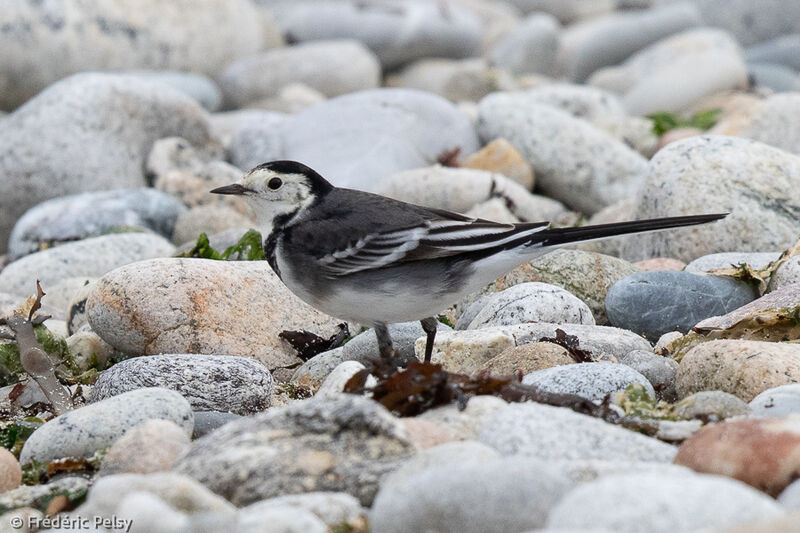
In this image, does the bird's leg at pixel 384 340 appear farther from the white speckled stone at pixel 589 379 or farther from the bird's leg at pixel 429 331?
the white speckled stone at pixel 589 379

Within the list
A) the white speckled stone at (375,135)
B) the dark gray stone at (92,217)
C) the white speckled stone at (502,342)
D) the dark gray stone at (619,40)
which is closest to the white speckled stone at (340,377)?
the white speckled stone at (502,342)

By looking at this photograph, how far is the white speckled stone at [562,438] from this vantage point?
397 centimetres

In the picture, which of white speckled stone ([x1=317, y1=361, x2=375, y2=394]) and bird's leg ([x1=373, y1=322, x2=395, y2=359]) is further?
bird's leg ([x1=373, y1=322, x2=395, y2=359])

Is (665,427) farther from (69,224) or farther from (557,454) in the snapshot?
(69,224)

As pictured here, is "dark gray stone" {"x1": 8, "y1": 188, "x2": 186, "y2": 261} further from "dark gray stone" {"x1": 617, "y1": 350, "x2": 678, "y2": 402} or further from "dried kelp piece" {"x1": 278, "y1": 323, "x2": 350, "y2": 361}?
"dark gray stone" {"x1": 617, "y1": 350, "x2": 678, "y2": 402}

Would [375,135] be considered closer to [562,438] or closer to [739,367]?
[739,367]

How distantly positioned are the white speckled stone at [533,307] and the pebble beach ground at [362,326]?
0.02 meters

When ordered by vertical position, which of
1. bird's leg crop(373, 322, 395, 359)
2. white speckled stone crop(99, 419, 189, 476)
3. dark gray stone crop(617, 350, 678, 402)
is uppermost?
white speckled stone crop(99, 419, 189, 476)

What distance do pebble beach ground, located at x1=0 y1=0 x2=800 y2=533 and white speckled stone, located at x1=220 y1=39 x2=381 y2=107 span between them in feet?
0.12

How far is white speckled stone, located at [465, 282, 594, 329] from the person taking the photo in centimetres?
631

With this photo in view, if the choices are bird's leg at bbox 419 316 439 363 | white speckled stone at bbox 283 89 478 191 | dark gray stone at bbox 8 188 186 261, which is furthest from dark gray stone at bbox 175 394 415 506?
white speckled stone at bbox 283 89 478 191

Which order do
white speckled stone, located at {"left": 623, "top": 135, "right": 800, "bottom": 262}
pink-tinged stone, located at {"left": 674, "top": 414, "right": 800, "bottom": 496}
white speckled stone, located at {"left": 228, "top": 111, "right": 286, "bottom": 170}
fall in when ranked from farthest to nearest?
white speckled stone, located at {"left": 228, "top": 111, "right": 286, "bottom": 170}
white speckled stone, located at {"left": 623, "top": 135, "right": 800, "bottom": 262}
pink-tinged stone, located at {"left": 674, "top": 414, "right": 800, "bottom": 496}

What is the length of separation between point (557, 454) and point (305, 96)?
1140 centimetres

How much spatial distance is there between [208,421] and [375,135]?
650 cm
